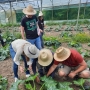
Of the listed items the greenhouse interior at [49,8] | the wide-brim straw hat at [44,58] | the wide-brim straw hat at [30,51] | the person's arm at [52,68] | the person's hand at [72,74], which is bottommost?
the greenhouse interior at [49,8]

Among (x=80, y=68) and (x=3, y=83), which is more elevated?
(x=80, y=68)

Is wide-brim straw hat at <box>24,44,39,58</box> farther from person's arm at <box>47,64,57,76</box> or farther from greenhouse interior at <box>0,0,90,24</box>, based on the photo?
greenhouse interior at <box>0,0,90,24</box>

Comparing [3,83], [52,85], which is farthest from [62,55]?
[3,83]

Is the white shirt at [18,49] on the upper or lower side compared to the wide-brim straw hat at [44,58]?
upper

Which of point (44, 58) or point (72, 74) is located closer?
point (44, 58)

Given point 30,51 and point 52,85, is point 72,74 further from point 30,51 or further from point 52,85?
point 30,51

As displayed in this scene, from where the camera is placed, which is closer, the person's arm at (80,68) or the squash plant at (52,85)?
the squash plant at (52,85)

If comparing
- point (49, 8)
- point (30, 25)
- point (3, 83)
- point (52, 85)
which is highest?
point (30, 25)

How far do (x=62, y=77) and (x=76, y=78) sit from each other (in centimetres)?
32

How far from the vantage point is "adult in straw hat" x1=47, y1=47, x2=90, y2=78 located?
4.19m

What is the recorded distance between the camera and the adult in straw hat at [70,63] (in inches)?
165

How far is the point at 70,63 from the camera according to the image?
438 cm

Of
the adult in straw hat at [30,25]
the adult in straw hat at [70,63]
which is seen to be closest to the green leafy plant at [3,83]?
the adult in straw hat at [70,63]

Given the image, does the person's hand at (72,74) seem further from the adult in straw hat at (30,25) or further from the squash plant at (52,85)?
the adult in straw hat at (30,25)
